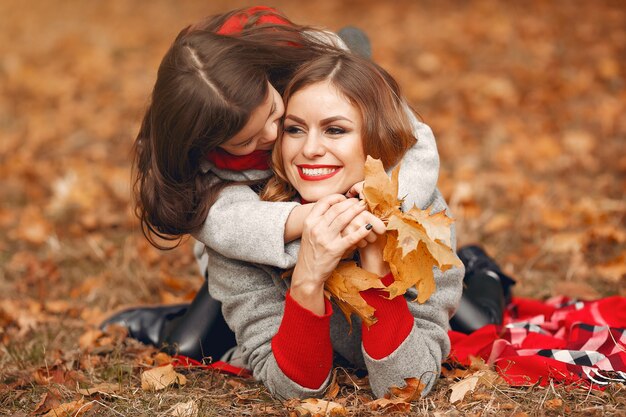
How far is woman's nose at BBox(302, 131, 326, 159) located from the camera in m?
2.36

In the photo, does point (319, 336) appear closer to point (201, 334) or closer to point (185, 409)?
point (185, 409)

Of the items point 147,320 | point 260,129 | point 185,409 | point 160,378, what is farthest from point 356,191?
point 147,320

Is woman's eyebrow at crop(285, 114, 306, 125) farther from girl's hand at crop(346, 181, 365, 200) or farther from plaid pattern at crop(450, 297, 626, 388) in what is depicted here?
plaid pattern at crop(450, 297, 626, 388)

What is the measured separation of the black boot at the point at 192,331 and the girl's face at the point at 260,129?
0.91 m

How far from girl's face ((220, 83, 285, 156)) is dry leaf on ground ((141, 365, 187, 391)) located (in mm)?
857

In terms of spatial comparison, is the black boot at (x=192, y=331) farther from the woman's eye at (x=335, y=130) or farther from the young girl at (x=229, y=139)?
the woman's eye at (x=335, y=130)

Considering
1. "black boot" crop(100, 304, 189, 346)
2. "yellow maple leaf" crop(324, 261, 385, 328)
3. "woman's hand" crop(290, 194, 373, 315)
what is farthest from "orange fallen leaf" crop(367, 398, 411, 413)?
"black boot" crop(100, 304, 189, 346)

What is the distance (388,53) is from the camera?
811 centimetres

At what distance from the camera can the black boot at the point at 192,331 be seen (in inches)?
120

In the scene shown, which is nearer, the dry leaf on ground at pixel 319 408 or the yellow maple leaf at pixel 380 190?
the yellow maple leaf at pixel 380 190

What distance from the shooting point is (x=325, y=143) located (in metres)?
2.39

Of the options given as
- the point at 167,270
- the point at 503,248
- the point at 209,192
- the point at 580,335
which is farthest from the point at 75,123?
Result: the point at 580,335

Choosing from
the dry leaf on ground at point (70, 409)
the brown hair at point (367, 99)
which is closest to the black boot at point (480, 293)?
the brown hair at point (367, 99)

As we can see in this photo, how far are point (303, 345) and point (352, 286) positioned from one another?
251mm
